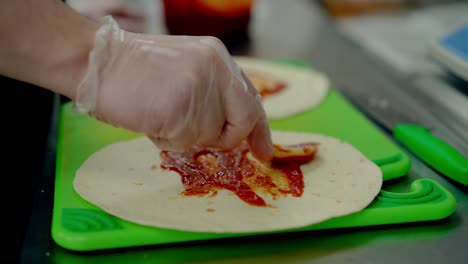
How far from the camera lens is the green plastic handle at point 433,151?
3.33 feet

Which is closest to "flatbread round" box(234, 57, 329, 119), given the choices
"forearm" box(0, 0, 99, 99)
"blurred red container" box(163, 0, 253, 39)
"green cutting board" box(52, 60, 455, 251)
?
"green cutting board" box(52, 60, 455, 251)

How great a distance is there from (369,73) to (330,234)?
31.1 inches

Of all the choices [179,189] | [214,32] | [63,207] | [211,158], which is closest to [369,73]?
[214,32]

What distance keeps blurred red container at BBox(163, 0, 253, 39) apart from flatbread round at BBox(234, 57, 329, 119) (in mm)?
148

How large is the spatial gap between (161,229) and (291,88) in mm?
693

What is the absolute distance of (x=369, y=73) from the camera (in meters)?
1.56

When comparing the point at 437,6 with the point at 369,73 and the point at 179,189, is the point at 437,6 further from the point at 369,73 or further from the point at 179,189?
the point at 179,189

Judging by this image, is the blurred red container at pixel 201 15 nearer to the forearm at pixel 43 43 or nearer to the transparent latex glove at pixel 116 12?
the transparent latex glove at pixel 116 12

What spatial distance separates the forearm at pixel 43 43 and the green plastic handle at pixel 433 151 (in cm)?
62

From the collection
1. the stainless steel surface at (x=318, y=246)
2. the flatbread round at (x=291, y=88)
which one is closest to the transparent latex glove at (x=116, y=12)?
the flatbread round at (x=291, y=88)

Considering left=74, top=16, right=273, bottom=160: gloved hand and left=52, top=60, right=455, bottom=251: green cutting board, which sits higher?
left=74, top=16, right=273, bottom=160: gloved hand

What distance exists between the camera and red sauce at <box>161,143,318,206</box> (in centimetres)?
92

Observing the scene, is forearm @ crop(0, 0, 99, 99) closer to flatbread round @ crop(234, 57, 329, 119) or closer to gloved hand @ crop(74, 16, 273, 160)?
gloved hand @ crop(74, 16, 273, 160)

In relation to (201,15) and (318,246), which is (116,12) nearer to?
(201,15)
